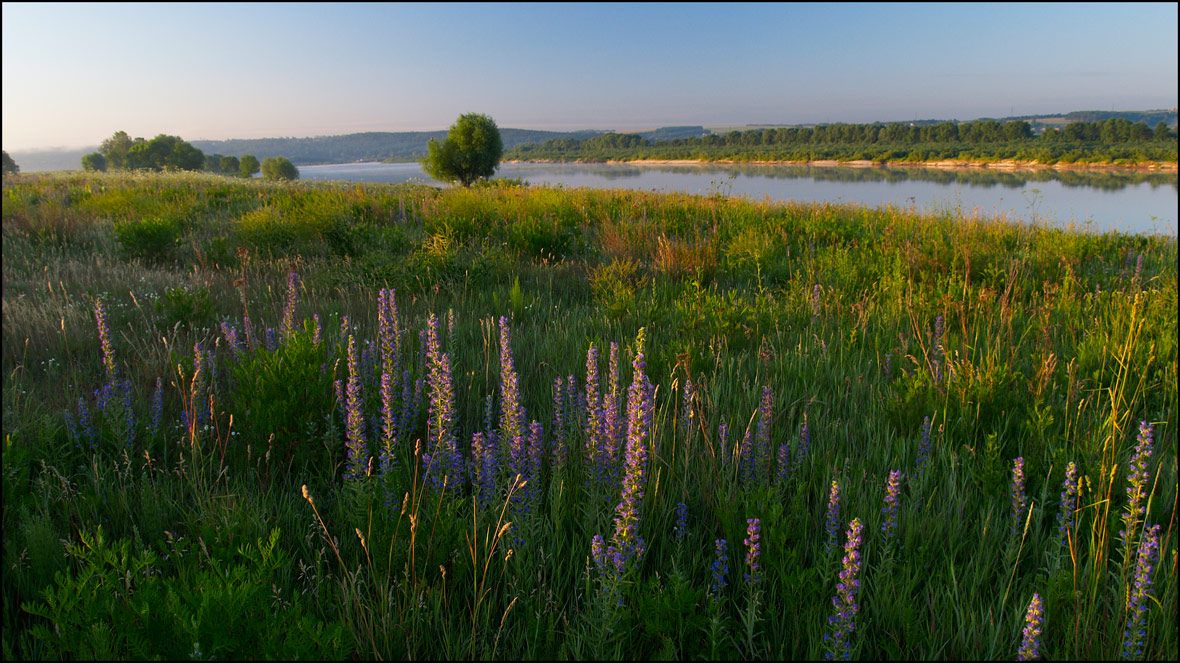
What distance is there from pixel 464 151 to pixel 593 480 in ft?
171

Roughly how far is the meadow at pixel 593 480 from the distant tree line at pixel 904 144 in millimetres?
63122

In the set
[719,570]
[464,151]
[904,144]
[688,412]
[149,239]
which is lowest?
[719,570]

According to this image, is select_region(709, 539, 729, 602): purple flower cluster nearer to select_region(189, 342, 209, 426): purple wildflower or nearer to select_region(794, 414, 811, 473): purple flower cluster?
select_region(794, 414, 811, 473): purple flower cluster

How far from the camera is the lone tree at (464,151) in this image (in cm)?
4991

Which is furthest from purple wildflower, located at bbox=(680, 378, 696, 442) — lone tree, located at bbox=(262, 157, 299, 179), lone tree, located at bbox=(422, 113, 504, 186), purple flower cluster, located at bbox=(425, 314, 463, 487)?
lone tree, located at bbox=(262, 157, 299, 179)

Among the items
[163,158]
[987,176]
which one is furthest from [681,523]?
[163,158]

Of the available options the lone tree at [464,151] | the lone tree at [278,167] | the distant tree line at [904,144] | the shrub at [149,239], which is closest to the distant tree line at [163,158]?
the lone tree at [278,167]

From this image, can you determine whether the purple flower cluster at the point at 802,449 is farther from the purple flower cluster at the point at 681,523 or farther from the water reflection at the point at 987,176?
the water reflection at the point at 987,176

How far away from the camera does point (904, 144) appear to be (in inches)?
3794

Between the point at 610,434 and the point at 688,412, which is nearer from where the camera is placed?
the point at 610,434

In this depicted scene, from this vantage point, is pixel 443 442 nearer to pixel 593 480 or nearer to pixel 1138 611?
pixel 593 480

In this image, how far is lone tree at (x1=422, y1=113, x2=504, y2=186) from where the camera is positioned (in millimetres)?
49906

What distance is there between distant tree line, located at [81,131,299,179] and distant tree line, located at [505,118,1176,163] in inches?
2042

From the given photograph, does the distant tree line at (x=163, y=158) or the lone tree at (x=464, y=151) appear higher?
the distant tree line at (x=163, y=158)
